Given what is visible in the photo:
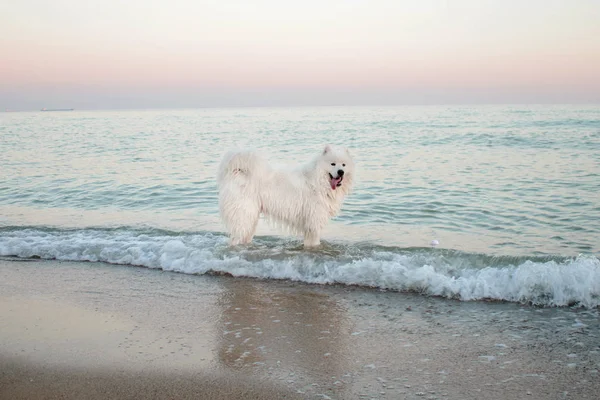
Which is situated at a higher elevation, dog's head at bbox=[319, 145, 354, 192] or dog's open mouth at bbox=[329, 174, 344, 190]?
dog's head at bbox=[319, 145, 354, 192]

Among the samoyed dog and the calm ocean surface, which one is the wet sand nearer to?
the calm ocean surface

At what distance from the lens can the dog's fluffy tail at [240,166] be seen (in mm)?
7082

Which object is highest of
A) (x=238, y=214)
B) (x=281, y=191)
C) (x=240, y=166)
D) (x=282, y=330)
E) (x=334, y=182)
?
(x=240, y=166)

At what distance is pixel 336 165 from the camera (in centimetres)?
714

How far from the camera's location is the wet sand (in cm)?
346

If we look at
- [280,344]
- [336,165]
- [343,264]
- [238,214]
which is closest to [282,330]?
[280,344]

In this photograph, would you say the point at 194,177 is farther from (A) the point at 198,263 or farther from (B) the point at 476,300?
(B) the point at 476,300

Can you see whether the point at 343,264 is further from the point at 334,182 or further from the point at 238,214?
the point at 238,214

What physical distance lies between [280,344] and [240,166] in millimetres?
3386

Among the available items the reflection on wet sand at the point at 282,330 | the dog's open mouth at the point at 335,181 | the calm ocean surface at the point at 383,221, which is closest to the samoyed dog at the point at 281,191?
the dog's open mouth at the point at 335,181

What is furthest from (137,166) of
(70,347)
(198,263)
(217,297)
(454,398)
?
(454,398)

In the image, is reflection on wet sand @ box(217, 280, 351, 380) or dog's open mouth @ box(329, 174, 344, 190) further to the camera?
dog's open mouth @ box(329, 174, 344, 190)

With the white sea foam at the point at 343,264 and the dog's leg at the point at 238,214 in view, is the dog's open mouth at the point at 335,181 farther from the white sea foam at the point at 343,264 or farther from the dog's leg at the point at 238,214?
the dog's leg at the point at 238,214

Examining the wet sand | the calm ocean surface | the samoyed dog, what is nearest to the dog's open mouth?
the samoyed dog
